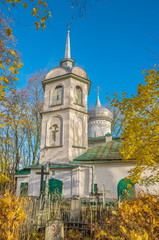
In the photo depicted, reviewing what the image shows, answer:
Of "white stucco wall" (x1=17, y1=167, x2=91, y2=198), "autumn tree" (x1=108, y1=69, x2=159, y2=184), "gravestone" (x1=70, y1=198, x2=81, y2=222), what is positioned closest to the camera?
"gravestone" (x1=70, y1=198, x2=81, y2=222)

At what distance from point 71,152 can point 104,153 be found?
2506mm

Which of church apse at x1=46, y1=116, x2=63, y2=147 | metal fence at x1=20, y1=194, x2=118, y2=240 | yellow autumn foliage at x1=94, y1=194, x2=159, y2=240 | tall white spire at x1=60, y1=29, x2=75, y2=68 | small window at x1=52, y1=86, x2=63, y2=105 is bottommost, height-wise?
metal fence at x1=20, y1=194, x2=118, y2=240

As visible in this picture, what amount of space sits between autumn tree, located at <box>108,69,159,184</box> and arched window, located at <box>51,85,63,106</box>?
27.8 feet

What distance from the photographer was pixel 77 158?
15.3 metres

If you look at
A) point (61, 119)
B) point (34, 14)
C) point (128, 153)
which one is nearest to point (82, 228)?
point (128, 153)

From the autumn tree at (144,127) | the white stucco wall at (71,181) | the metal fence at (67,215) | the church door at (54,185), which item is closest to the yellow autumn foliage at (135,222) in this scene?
the metal fence at (67,215)

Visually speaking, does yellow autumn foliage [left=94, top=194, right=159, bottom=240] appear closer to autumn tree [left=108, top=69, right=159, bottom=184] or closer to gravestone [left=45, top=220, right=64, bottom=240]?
gravestone [left=45, top=220, right=64, bottom=240]

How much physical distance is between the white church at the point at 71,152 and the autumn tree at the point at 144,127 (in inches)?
147

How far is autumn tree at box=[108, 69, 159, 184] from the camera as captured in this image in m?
8.81

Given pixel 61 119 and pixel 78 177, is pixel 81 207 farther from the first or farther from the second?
pixel 61 119

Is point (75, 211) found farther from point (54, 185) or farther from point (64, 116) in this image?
point (64, 116)

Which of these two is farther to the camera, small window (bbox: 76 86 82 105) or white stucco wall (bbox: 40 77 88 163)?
small window (bbox: 76 86 82 105)

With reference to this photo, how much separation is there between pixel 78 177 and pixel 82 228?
730 centimetres

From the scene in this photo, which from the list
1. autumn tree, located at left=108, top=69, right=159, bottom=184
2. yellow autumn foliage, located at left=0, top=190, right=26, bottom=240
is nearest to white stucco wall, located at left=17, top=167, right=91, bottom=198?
autumn tree, located at left=108, top=69, right=159, bottom=184
